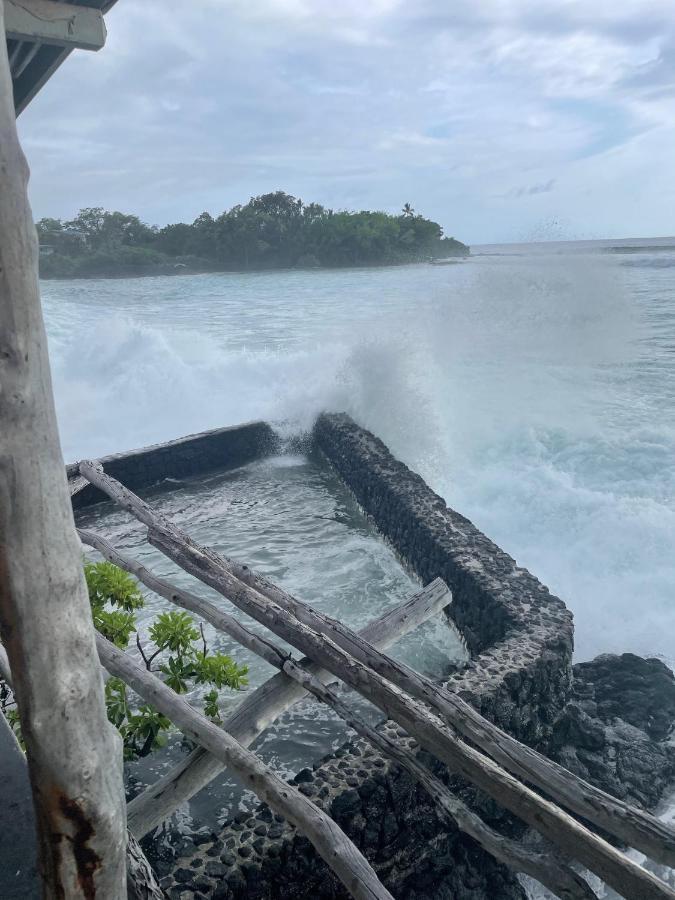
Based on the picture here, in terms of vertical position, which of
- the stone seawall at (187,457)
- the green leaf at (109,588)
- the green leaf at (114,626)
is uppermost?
the green leaf at (109,588)

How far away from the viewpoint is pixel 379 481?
7.35 meters

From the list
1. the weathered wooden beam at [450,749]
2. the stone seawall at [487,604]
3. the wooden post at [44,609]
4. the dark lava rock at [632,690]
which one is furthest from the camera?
the dark lava rock at [632,690]

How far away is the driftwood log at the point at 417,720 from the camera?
2.12 meters

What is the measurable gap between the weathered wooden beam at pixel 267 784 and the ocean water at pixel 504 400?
→ 4.02 meters

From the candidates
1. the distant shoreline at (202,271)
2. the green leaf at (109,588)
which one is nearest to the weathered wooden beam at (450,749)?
the green leaf at (109,588)

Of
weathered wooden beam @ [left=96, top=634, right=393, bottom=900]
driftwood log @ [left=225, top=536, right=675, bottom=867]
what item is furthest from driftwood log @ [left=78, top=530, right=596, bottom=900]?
weathered wooden beam @ [left=96, top=634, right=393, bottom=900]

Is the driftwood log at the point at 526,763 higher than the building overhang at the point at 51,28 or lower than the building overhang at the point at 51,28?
lower

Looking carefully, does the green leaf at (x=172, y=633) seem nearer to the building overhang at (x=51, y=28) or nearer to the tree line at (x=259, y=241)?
the building overhang at (x=51, y=28)

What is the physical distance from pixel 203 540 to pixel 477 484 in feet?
11.5

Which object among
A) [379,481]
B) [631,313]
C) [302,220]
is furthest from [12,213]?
[302,220]

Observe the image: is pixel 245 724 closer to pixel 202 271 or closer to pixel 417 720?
pixel 417 720

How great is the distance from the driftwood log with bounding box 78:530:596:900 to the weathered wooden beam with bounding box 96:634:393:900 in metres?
0.37

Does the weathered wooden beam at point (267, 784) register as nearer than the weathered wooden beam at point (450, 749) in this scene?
No

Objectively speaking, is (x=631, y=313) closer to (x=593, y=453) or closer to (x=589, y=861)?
(x=593, y=453)
